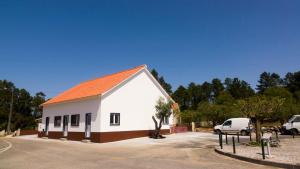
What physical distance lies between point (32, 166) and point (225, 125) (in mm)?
24045

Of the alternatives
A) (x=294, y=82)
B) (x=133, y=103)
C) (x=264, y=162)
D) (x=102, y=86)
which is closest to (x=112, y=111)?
(x=133, y=103)

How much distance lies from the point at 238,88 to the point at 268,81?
18.2m

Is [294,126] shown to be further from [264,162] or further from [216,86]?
[216,86]

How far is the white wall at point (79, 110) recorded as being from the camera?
2484 cm

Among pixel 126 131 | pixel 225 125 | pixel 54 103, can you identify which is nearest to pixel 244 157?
pixel 126 131

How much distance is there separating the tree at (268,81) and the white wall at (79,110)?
9247cm

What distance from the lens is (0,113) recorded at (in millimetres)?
57281

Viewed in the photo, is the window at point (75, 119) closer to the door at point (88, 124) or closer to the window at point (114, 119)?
the door at point (88, 124)

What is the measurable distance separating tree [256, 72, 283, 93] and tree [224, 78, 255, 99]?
920cm

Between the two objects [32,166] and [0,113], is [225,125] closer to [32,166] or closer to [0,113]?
[32,166]

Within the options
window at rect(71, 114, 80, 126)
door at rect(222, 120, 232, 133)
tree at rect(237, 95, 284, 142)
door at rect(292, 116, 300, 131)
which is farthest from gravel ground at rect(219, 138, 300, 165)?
window at rect(71, 114, 80, 126)

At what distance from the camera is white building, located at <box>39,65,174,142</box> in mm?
24719

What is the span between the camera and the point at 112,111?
82.8ft

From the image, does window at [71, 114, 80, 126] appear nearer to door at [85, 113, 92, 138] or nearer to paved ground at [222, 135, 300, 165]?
door at [85, 113, 92, 138]
